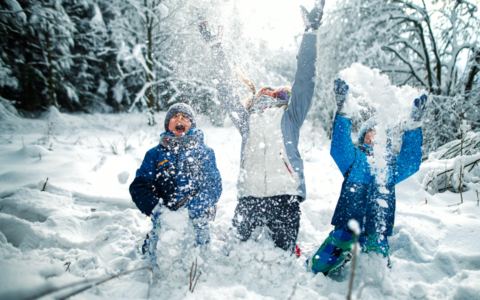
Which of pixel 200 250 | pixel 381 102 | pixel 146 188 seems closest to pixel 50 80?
pixel 146 188

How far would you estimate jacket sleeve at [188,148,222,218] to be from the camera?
1787 mm

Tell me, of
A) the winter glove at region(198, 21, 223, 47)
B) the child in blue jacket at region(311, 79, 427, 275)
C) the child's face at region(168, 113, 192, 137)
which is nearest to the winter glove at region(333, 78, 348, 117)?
the child in blue jacket at region(311, 79, 427, 275)

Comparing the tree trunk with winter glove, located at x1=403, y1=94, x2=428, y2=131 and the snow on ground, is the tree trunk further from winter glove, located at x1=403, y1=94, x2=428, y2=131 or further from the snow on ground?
winter glove, located at x1=403, y1=94, x2=428, y2=131

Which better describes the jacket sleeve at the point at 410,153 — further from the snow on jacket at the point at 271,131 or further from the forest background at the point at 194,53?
the forest background at the point at 194,53

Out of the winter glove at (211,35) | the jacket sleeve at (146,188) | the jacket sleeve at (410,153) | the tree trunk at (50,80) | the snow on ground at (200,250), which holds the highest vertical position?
the tree trunk at (50,80)

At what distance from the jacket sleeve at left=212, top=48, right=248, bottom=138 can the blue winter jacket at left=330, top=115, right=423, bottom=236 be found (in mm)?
826

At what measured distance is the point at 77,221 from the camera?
2.16m

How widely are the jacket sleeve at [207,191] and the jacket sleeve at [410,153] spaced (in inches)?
61.1

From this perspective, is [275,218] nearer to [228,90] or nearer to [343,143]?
[343,143]

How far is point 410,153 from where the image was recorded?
1.71 metres

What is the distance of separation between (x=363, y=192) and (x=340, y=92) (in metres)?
0.86

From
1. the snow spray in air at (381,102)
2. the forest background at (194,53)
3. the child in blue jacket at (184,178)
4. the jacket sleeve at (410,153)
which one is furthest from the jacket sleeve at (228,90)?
the forest background at (194,53)

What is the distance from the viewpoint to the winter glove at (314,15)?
168 cm

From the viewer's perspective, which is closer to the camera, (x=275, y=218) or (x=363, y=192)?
(x=363, y=192)
